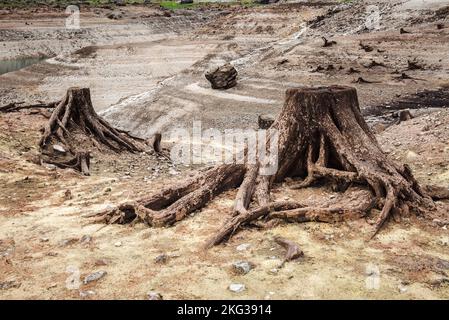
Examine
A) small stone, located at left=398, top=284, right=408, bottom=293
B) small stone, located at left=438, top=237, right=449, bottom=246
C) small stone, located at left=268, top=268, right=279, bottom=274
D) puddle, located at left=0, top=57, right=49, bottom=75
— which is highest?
small stone, located at left=398, top=284, right=408, bottom=293

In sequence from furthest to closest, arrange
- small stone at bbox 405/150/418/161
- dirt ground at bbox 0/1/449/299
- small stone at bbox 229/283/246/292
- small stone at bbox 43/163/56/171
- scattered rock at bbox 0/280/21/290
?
small stone at bbox 43/163/56/171 < small stone at bbox 405/150/418/161 < scattered rock at bbox 0/280/21/290 < dirt ground at bbox 0/1/449/299 < small stone at bbox 229/283/246/292

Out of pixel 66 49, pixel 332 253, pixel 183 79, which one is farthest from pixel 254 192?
pixel 66 49

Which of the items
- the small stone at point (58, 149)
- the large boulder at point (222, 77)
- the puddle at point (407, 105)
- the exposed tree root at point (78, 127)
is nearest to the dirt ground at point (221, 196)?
the puddle at point (407, 105)

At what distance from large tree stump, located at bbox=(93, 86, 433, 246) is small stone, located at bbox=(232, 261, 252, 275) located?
85 centimetres

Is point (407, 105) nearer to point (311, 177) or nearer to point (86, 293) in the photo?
point (311, 177)

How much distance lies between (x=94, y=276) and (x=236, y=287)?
1.91m

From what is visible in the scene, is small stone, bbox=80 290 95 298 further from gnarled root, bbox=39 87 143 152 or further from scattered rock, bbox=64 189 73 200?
gnarled root, bbox=39 87 143 152

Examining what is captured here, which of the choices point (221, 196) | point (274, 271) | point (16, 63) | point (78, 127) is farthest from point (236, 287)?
point (16, 63)

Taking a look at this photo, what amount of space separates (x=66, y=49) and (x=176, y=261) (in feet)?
199

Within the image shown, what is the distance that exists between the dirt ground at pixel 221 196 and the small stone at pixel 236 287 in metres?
0.06

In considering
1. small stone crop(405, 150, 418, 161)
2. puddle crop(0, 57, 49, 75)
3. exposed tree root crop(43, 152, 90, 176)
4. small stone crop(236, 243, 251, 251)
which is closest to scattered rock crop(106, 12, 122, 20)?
puddle crop(0, 57, 49, 75)

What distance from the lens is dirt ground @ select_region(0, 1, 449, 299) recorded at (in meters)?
6.07

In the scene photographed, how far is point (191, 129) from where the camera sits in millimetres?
26688

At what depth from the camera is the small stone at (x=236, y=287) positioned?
19.1 ft
